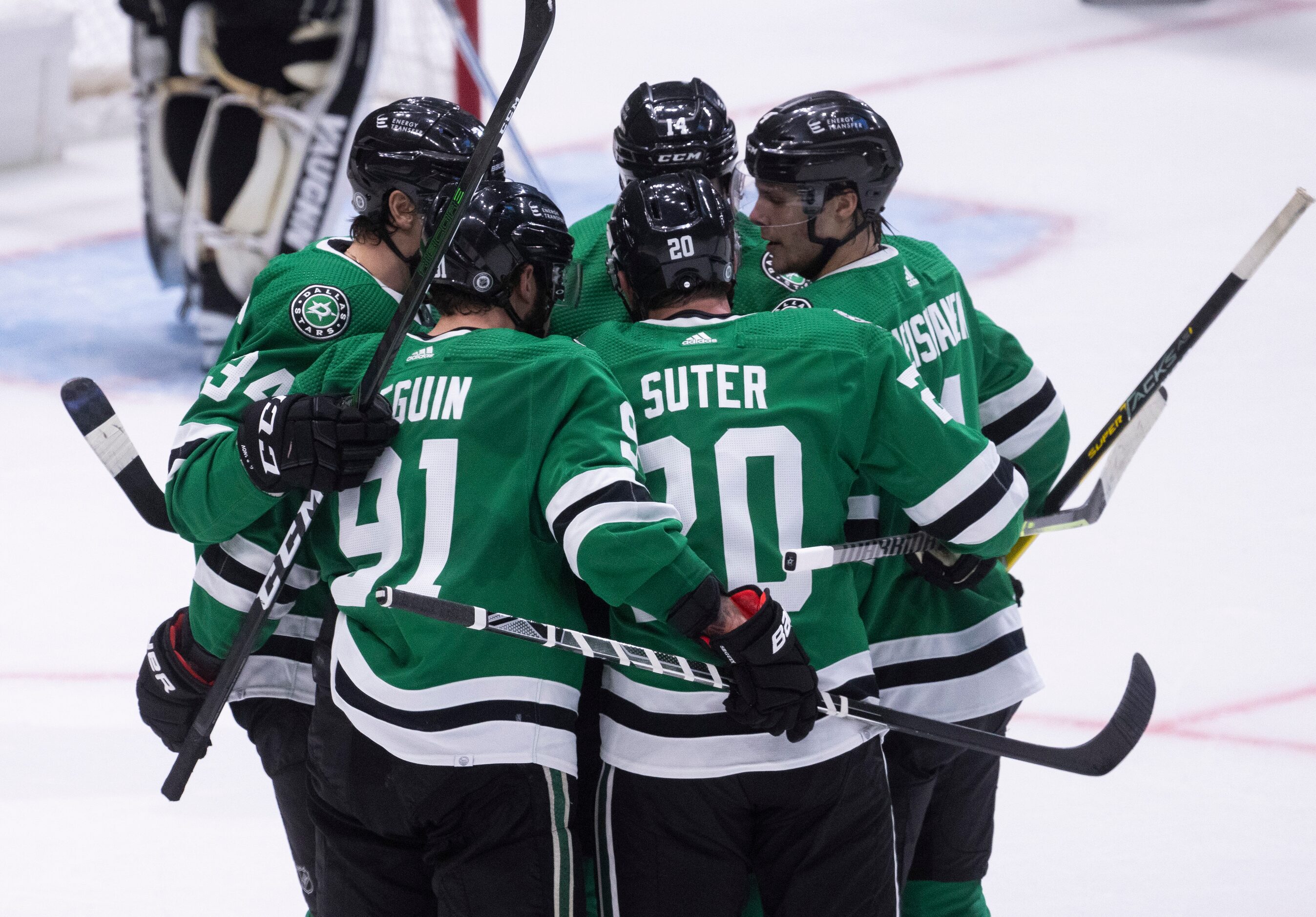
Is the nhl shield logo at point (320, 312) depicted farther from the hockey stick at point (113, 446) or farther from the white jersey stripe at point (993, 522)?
the white jersey stripe at point (993, 522)

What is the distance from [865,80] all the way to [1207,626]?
16.1 ft

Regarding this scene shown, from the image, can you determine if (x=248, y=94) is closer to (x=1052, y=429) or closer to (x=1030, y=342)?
(x=1030, y=342)

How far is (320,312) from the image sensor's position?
7.22 feet

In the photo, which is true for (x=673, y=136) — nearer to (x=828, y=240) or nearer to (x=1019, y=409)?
(x=828, y=240)

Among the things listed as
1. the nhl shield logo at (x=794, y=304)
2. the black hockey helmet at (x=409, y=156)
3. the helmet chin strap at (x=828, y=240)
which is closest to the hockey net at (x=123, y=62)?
the black hockey helmet at (x=409, y=156)

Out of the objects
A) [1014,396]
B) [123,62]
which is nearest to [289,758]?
[1014,396]

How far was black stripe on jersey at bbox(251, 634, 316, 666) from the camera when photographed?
2.29 metres

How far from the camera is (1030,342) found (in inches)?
219

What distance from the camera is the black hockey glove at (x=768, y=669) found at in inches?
73.1

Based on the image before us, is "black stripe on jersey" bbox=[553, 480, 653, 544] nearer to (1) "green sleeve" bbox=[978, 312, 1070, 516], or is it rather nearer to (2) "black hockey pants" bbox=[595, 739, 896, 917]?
(2) "black hockey pants" bbox=[595, 739, 896, 917]

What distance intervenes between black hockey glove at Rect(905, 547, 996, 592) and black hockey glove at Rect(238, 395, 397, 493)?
0.68 metres

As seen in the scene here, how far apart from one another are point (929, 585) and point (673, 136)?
0.75 m

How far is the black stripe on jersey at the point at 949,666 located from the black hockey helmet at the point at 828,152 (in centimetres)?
59

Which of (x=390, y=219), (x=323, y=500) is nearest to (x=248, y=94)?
(x=390, y=219)
